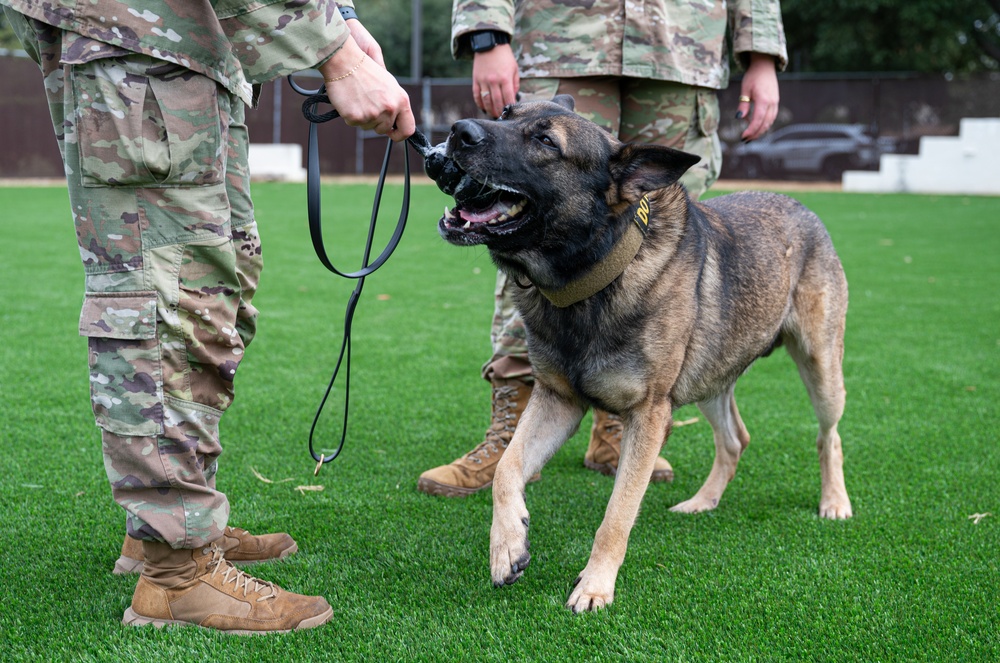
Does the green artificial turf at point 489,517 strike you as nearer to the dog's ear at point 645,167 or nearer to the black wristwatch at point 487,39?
the black wristwatch at point 487,39

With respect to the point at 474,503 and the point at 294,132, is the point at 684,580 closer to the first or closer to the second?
the point at 474,503

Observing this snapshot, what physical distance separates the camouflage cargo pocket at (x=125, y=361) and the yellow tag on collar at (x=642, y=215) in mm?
1477

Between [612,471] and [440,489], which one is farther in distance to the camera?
[612,471]

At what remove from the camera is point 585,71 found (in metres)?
3.59

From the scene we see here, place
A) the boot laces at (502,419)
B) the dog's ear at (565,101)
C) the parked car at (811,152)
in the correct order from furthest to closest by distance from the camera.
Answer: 1. the parked car at (811,152)
2. the boot laces at (502,419)
3. the dog's ear at (565,101)

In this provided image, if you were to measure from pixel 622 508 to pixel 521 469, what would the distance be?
340 millimetres

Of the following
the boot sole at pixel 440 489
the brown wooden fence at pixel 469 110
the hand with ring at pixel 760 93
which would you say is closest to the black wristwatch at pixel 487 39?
the hand with ring at pixel 760 93

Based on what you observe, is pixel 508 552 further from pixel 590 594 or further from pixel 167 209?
pixel 167 209

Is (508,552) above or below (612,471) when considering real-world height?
above

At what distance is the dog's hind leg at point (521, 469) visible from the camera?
267 cm

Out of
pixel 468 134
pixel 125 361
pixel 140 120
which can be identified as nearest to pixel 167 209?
pixel 140 120

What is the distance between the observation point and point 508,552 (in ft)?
8.77

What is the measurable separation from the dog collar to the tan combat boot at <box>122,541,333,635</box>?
118 centimetres

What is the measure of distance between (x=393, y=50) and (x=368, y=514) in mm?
39509
